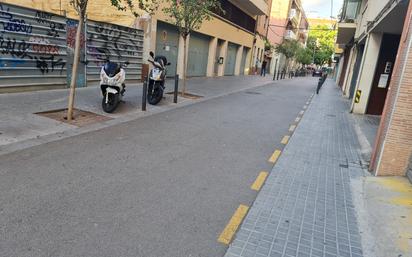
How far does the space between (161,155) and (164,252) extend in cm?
285

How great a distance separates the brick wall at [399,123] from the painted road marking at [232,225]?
3133 mm

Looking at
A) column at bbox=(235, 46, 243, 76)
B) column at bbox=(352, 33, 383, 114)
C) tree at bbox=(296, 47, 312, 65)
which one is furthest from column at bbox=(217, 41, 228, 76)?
tree at bbox=(296, 47, 312, 65)

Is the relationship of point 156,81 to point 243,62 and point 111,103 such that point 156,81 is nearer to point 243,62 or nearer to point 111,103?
point 111,103

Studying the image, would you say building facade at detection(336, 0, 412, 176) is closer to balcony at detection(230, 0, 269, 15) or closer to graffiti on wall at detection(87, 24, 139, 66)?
graffiti on wall at detection(87, 24, 139, 66)

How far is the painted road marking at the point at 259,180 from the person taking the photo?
15.9ft

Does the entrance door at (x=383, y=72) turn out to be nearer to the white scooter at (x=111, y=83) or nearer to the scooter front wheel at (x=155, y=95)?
the scooter front wheel at (x=155, y=95)

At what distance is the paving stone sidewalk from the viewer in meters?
3.40

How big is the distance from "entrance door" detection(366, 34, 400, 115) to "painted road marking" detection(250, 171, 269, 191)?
9563 millimetres

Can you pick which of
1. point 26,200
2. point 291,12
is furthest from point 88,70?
point 291,12

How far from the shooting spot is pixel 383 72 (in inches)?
502

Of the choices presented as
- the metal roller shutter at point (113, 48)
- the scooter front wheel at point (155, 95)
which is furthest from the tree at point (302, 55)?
the scooter front wheel at point (155, 95)

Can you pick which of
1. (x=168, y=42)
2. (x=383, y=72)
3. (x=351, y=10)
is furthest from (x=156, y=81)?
(x=351, y=10)

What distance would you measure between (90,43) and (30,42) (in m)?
2.64

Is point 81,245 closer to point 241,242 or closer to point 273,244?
point 241,242
